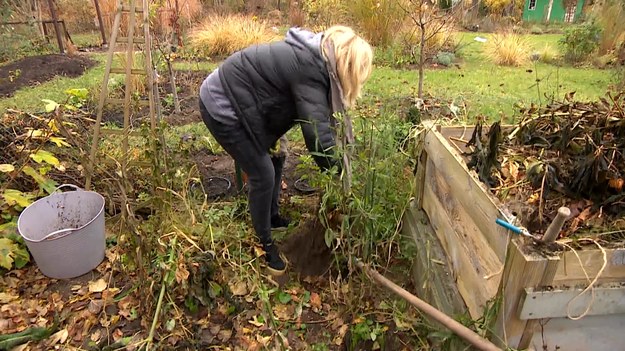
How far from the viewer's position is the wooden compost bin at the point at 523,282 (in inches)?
52.8

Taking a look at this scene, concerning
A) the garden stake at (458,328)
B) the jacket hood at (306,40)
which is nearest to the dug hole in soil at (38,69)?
the jacket hood at (306,40)

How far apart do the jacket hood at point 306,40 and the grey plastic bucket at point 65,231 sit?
1.72 metres

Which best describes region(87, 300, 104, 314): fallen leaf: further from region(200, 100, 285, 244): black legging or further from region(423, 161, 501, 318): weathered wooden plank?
region(423, 161, 501, 318): weathered wooden plank

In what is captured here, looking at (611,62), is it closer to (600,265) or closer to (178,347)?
(600,265)

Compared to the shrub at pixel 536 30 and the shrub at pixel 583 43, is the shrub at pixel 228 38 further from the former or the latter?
the shrub at pixel 536 30

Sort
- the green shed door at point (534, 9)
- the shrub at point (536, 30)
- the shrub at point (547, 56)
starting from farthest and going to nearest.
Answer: the green shed door at point (534, 9)
the shrub at point (536, 30)
the shrub at point (547, 56)

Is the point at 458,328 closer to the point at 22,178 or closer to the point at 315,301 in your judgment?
the point at 315,301

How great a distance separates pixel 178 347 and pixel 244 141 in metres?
1.17

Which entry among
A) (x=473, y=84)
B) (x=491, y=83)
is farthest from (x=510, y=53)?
(x=473, y=84)

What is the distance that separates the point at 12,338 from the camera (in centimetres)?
223

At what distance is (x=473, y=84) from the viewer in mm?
7219

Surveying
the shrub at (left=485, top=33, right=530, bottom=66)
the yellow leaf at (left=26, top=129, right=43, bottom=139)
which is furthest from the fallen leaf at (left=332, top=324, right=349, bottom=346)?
the shrub at (left=485, top=33, right=530, bottom=66)

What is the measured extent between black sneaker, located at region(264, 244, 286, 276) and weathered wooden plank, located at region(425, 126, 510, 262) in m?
1.17

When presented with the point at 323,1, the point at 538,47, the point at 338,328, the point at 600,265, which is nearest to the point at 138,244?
the point at 338,328
